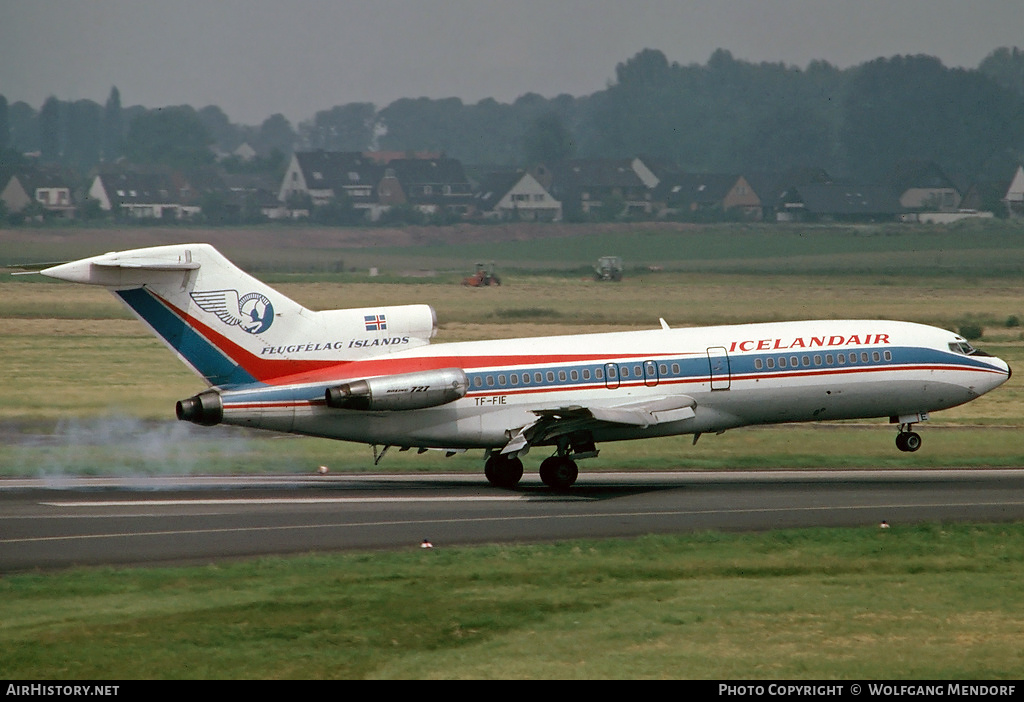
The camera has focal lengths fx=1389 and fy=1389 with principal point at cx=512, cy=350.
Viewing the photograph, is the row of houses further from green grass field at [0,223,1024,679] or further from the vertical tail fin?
the vertical tail fin

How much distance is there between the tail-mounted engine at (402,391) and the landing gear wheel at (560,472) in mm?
2751

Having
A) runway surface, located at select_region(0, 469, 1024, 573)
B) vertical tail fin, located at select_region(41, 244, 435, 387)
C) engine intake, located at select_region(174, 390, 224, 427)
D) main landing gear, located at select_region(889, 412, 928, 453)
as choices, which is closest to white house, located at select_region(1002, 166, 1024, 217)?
main landing gear, located at select_region(889, 412, 928, 453)

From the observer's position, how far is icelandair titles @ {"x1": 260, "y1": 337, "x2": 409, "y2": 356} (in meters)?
32.8

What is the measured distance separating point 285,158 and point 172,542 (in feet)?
392

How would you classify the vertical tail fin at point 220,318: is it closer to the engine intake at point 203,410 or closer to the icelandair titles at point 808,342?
the engine intake at point 203,410

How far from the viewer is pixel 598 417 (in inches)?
1272

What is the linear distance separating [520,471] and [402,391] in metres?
3.81

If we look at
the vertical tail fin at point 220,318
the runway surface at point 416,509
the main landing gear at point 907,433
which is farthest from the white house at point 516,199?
the vertical tail fin at point 220,318

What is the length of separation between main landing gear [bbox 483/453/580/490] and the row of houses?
223ft

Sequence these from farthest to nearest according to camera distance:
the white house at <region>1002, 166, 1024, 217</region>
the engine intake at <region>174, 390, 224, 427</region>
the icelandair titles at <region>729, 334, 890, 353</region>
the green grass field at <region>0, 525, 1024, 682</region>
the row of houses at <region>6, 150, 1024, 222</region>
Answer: the row of houses at <region>6, 150, 1024, 222</region> → the white house at <region>1002, 166, 1024, 217</region> → the icelandair titles at <region>729, 334, 890, 353</region> → the engine intake at <region>174, 390, 224, 427</region> → the green grass field at <region>0, 525, 1024, 682</region>

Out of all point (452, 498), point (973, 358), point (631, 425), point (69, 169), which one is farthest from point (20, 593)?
point (69, 169)

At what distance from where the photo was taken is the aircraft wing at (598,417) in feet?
106

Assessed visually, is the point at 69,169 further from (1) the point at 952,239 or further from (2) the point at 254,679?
(2) the point at 254,679

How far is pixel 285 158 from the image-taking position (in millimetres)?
142500
